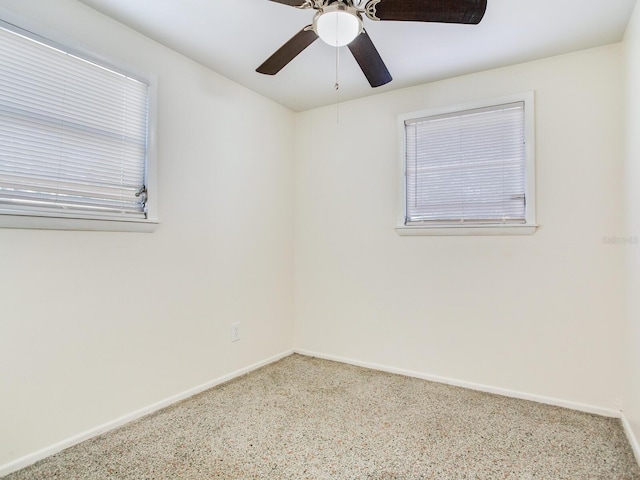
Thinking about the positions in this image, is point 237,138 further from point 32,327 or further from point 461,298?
point 461,298

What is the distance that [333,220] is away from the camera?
313 centimetres

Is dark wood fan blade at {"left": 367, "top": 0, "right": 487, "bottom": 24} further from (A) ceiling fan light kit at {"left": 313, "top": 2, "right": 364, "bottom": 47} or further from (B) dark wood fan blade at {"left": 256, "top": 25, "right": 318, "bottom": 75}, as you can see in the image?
(B) dark wood fan blade at {"left": 256, "top": 25, "right": 318, "bottom": 75}

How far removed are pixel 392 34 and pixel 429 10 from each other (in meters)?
0.72

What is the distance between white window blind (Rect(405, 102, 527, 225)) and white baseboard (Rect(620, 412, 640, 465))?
1259 millimetres

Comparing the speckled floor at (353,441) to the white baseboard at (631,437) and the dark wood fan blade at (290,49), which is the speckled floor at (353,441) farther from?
the dark wood fan blade at (290,49)

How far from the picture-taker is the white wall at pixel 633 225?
1.76 m

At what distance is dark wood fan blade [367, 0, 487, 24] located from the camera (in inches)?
52.3

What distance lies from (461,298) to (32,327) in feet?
8.33

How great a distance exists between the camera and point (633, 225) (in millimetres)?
1849

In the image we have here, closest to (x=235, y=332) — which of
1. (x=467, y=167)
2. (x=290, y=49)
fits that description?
(x=290, y=49)

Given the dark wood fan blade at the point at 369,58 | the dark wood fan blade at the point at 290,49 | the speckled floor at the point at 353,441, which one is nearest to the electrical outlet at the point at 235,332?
the speckled floor at the point at 353,441

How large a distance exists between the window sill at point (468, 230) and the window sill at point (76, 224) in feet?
Result: 5.91

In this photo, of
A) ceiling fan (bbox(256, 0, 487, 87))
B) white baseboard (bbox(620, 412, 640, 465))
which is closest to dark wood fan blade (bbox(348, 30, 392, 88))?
ceiling fan (bbox(256, 0, 487, 87))

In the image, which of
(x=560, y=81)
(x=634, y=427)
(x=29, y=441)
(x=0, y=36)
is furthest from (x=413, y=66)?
(x=29, y=441)
